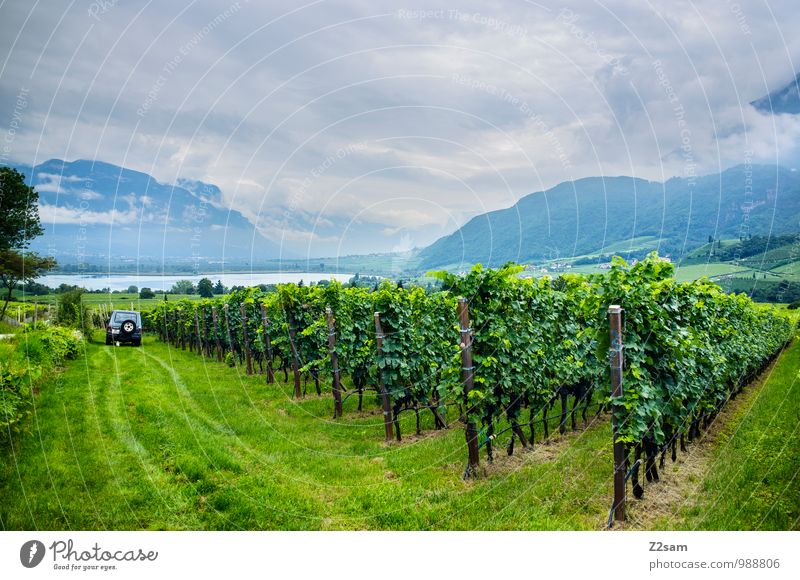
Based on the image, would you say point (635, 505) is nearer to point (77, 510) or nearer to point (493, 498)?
point (493, 498)

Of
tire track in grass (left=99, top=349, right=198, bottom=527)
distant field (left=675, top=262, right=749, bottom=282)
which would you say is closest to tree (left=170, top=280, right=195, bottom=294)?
tire track in grass (left=99, top=349, right=198, bottom=527)

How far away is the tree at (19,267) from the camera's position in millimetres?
7258

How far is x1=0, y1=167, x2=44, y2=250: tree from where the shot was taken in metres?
6.51

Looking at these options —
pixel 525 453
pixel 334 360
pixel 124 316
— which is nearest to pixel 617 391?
pixel 525 453

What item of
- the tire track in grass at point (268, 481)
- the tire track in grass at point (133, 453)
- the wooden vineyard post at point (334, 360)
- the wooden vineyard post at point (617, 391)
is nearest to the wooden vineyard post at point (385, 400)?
the wooden vineyard post at point (334, 360)

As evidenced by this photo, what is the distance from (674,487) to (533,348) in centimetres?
336

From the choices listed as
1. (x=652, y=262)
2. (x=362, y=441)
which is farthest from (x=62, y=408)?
(x=652, y=262)

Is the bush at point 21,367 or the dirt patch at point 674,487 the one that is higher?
the bush at point 21,367

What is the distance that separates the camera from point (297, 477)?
740 centimetres

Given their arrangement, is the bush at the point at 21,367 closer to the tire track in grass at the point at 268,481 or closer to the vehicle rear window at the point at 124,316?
the tire track in grass at the point at 268,481

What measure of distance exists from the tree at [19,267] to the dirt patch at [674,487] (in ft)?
31.9

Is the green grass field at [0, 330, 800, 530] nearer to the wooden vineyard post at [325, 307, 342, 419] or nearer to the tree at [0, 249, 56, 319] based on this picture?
the wooden vineyard post at [325, 307, 342, 419]

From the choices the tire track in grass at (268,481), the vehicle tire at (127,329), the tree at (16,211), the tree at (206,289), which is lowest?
the tire track in grass at (268,481)

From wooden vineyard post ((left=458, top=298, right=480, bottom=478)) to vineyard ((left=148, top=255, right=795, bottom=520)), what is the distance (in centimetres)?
2
